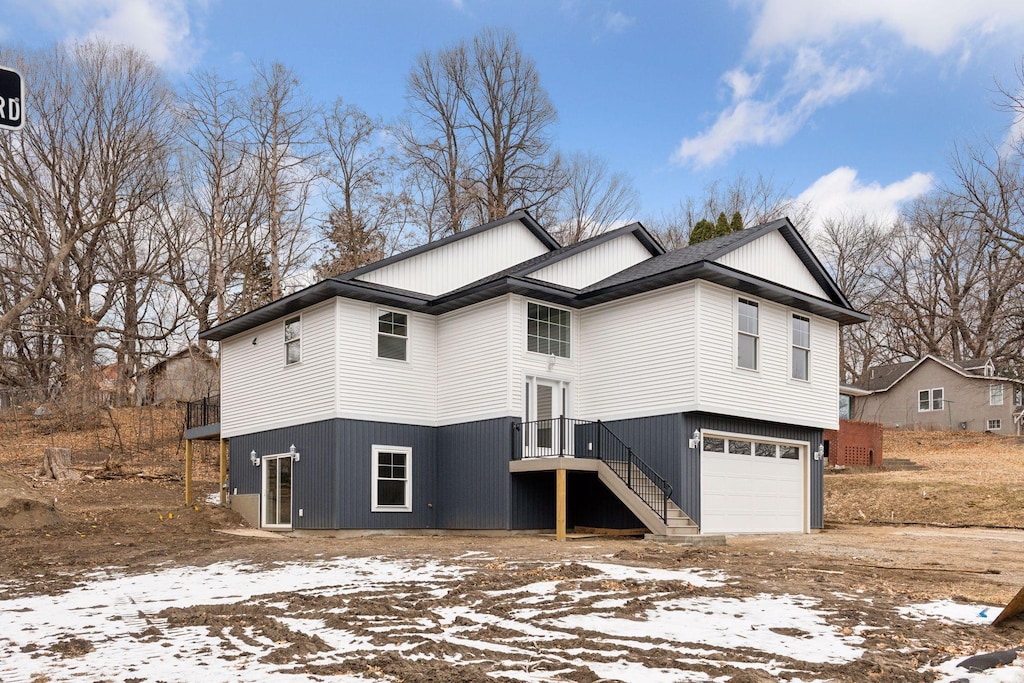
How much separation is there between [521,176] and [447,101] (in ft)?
16.8

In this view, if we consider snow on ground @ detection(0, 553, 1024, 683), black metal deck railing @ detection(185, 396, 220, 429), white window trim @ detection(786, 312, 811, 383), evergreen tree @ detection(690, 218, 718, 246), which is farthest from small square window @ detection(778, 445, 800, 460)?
black metal deck railing @ detection(185, 396, 220, 429)

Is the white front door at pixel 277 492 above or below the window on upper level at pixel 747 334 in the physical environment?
below

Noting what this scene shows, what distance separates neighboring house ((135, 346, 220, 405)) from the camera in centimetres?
3562

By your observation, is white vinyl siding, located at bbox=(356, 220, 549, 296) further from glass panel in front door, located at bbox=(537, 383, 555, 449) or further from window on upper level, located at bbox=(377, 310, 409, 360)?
glass panel in front door, located at bbox=(537, 383, 555, 449)

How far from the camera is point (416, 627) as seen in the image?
782 cm

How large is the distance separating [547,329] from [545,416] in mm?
1824

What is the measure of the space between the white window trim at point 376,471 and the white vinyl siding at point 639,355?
380 centimetres

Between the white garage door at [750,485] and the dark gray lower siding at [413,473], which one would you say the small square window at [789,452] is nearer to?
the white garage door at [750,485]

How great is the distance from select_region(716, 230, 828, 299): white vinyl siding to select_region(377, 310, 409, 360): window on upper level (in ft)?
22.1

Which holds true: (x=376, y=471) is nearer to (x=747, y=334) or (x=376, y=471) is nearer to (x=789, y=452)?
(x=747, y=334)

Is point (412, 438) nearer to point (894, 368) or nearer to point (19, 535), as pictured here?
point (19, 535)

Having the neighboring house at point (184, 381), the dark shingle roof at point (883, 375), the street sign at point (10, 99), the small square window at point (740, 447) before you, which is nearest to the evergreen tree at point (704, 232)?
the small square window at point (740, 447)

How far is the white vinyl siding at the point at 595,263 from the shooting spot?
64.1 ft

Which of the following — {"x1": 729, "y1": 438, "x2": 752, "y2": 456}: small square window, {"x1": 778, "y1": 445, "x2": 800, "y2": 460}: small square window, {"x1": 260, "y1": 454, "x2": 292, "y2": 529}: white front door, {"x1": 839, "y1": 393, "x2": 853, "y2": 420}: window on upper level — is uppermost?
{"x1": 839, "y1": 393, "x2": 853, "y2": 420}: window on upper level
